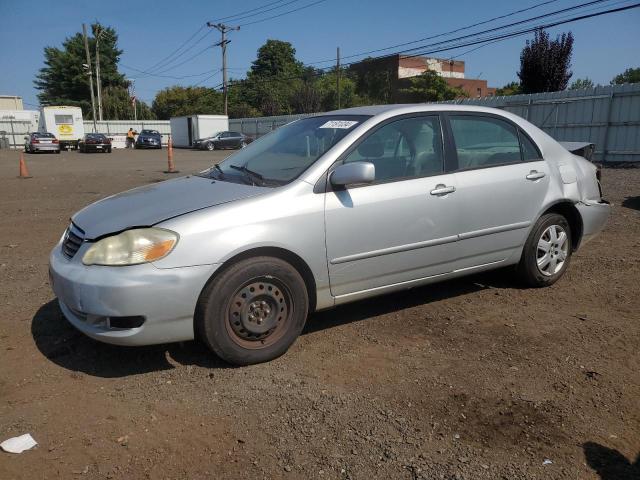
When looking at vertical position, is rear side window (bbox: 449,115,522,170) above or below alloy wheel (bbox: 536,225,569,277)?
above

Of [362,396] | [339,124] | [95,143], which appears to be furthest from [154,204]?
[95,143]

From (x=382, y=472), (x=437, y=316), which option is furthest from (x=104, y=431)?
(x=437, y=316)

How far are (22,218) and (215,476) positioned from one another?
782cm

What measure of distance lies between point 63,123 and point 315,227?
40124 mm

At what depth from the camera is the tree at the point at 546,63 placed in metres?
25.1

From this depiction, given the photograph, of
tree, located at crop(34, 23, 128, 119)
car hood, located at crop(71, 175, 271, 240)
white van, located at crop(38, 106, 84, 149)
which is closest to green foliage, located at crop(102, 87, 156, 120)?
tree, located at crop(34, 23, 128, 119)

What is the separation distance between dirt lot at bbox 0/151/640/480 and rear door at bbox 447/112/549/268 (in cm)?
55

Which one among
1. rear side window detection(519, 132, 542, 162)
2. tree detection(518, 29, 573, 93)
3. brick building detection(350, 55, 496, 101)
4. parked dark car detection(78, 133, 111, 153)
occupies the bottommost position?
parked dark car detection(78, 133, 111, 153)

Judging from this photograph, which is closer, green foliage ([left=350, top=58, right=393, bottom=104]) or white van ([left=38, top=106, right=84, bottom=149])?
white van ([left=38, top=106, right=84, bottom=149])

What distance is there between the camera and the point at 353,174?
3.42 metres

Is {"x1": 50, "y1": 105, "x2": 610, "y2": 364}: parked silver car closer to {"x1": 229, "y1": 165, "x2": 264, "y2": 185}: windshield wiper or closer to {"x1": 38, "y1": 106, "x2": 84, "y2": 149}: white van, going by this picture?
{"x1": 229, "y1": 165, "x2": 264, "y2": 185}: windshield wiper

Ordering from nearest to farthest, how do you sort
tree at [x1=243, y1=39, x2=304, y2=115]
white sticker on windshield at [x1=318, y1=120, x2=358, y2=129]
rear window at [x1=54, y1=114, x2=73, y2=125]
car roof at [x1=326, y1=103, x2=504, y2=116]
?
white sticker on windshield at [x1=318, y1=120, x2=358, y2=129]
car roof at [x1=326, y1=103, x2=504, y2=116]
rear window at [x1=54, y1=114, x2=73, y2=125]
tree at [x1=243, y1=39, x2=304, y2=115]

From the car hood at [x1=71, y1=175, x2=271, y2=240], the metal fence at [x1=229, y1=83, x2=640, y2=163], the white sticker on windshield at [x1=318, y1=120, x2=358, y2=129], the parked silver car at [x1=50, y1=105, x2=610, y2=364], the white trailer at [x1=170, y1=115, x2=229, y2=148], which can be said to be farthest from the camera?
the white trailer at [x1=170, y1=115, x2=229, y2=148]

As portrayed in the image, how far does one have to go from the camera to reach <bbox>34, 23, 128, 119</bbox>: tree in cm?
6738
